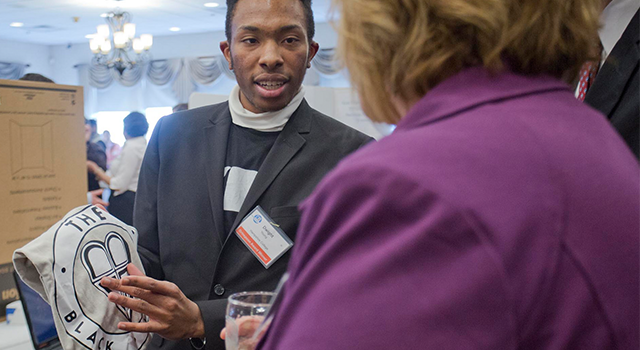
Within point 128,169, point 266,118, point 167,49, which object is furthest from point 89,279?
point 167,49

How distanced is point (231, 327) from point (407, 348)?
15.6 inches

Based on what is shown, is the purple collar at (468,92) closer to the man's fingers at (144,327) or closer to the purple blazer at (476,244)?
the purple blazer at (476,244)

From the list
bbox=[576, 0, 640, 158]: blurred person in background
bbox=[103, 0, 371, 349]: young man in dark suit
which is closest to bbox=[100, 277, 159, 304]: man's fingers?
bbox=[103, 0, 371, 349]: young man in dark suit

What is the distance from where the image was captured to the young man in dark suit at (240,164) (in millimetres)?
1387

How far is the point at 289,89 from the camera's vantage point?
148cm

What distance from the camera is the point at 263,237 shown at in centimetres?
137

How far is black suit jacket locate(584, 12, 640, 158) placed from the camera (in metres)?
1.03

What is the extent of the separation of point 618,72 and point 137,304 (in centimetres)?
106

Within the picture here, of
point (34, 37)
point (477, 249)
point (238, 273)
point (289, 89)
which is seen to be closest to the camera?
point (477, 249)

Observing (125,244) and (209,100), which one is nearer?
(125,244)

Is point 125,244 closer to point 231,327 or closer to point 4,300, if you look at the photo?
point 231,327

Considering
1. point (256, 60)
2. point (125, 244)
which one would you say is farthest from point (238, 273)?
point (256, 60)

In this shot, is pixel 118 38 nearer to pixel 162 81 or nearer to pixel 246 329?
pixel 162 81

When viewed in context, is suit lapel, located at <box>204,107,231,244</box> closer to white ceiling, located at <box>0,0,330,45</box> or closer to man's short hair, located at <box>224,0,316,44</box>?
man's short hair, located at <box>224,0,316,44</box>
